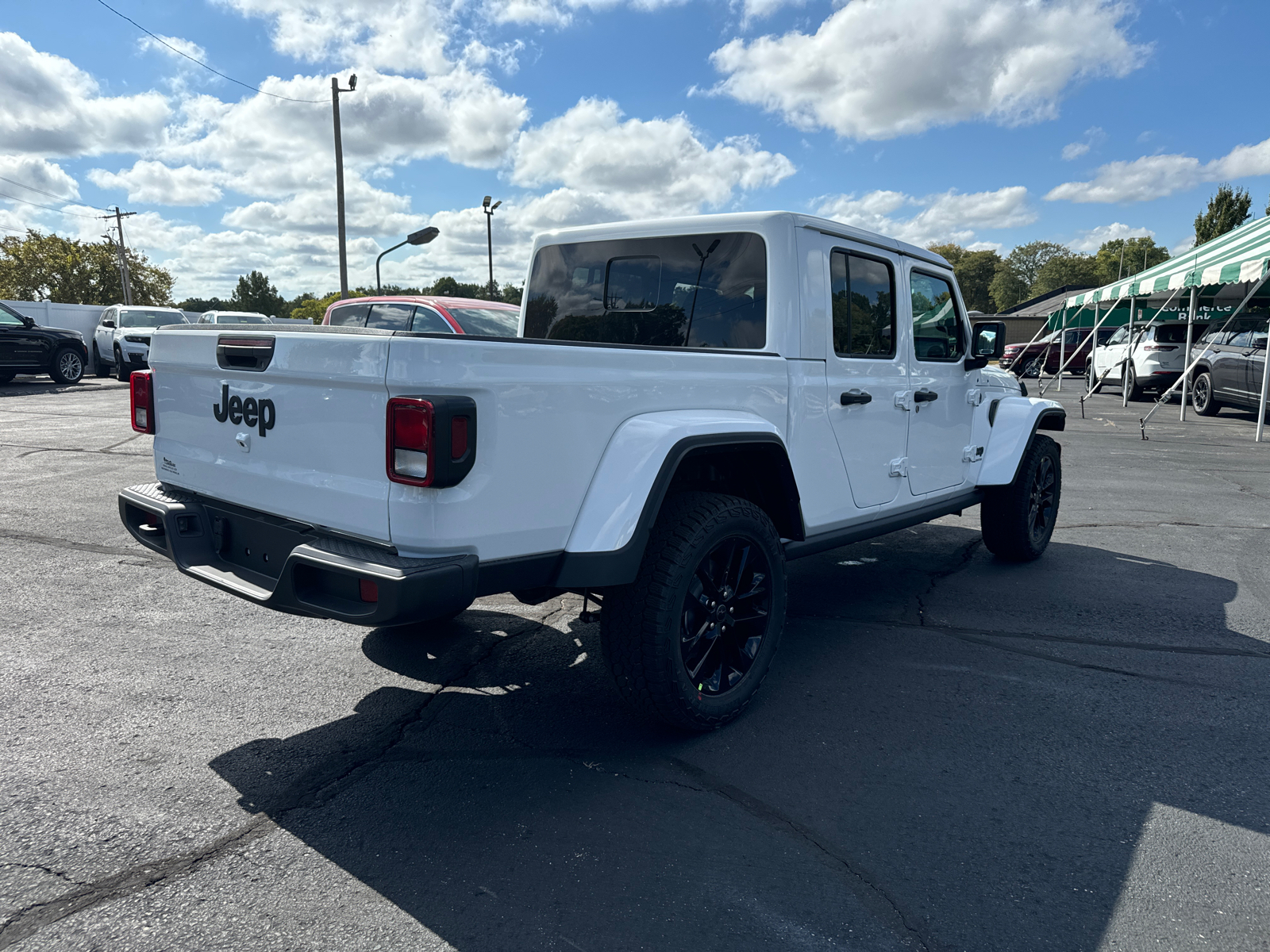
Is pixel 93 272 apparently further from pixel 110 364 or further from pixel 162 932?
pixel 162 932

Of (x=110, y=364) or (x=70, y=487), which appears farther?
(x=110, y=364)

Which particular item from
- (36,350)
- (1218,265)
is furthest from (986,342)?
(36,350)

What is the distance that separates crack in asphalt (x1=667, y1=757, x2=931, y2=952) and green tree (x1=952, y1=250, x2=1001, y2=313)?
116 m

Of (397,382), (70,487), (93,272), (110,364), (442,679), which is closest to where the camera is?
(397,382)

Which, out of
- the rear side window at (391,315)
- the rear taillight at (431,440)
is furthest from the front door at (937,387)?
the rear side window at (391,315)

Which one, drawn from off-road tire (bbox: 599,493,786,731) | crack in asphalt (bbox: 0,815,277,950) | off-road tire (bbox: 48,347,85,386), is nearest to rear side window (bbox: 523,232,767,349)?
off-road tire (bbox: 599,493,786,731)

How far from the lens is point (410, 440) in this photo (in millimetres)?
2393

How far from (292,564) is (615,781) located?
1.25 m

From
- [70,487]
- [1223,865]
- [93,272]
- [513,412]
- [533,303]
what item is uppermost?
[93,272]

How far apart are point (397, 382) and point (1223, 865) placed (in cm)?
267

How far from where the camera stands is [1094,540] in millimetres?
6453

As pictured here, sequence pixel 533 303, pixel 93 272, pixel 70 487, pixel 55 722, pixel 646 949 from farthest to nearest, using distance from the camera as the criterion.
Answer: pixel 93 272 → pixel 70 487 → pixel 533 303 → pixel 55 722 → pixel 646 949

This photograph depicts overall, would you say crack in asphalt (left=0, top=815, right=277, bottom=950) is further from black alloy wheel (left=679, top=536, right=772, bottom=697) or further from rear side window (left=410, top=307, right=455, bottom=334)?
rear side window (left=410, top=307, right=455, bottom=334)

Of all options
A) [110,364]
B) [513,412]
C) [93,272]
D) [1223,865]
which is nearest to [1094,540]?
[1223,865]
